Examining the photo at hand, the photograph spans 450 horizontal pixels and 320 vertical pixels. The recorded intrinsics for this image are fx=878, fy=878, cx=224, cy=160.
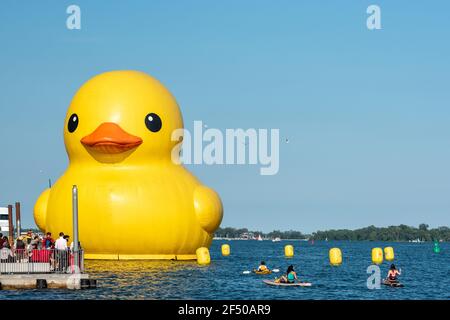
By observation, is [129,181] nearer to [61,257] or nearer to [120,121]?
[120,121]

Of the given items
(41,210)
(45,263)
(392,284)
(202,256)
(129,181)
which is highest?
(129,181)

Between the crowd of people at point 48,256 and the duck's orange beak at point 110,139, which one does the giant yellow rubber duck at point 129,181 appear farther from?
the crowd of people at point 48,256

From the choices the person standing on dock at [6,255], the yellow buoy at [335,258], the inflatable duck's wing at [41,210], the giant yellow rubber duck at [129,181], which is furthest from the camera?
the yellow buoy at [335,258]

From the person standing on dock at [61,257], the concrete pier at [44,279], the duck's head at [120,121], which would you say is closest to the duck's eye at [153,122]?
the duck's head at [120,121]

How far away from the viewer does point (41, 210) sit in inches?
1738

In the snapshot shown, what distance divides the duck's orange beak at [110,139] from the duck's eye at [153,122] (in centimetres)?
97

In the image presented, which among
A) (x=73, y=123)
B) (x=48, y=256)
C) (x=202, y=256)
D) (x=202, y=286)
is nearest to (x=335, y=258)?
(x=202, y=256)

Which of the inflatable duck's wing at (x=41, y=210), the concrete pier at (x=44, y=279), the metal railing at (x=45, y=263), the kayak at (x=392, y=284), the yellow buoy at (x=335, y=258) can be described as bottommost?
the kayak at (x=392, y=284)

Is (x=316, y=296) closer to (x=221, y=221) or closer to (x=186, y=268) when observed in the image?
(x=186, y=268)

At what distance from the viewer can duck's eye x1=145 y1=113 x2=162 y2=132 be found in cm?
4134

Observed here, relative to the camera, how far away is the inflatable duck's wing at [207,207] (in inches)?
1634

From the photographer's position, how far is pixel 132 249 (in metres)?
40.2

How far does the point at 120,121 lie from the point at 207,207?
18.9 feet
